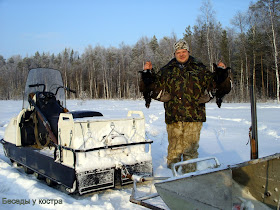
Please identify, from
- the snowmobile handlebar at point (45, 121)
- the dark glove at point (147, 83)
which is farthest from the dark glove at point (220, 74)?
the snowmobile handlebar at point (45, 121)

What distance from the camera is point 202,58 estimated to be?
30.5 m

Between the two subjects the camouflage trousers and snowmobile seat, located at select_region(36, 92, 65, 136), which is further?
snowmobile seat, located at select_region(36, 92, 65, 136)

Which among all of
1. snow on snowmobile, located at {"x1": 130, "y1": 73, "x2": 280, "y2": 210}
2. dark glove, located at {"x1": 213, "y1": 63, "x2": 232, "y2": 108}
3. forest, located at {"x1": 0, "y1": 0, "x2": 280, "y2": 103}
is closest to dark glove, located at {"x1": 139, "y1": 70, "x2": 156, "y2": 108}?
dark glove, located at {"x1": 213, "y1": 63, "x2": 232, "y2": 108}

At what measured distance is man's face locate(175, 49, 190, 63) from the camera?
13.6 feet

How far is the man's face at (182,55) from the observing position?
416 centimetres

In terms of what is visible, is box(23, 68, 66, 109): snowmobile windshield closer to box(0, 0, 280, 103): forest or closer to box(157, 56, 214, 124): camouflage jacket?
box(157, 56, 214, 124): camouflage jacket

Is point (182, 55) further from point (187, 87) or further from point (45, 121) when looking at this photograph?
point (45, 121)

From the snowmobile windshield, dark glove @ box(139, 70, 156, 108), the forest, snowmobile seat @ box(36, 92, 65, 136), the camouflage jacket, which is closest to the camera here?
dark glove @ box(139, 70, 156, 108)

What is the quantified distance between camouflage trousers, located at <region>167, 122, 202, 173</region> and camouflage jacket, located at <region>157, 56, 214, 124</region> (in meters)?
0.12

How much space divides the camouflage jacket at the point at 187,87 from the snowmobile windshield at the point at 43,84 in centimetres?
268

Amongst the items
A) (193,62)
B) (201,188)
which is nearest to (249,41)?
(193,62)

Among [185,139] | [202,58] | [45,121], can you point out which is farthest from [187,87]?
[202,58]

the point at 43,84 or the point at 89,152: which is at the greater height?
the point at 43,84

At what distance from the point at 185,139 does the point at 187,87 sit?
2.87ft
